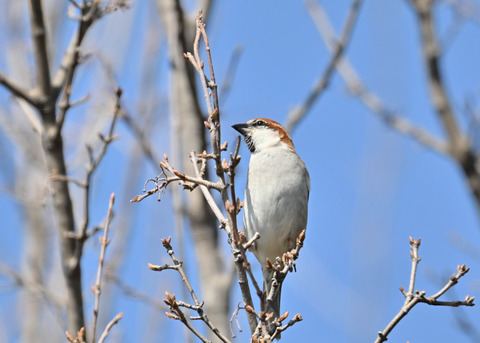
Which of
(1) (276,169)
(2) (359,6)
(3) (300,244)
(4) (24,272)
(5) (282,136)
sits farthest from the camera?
(4) (24,272)

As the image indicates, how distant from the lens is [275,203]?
13.3 ft

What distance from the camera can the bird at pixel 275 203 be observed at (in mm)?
4035

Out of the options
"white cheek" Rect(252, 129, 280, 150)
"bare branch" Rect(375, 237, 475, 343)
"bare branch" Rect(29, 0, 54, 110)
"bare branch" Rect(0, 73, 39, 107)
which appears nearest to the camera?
"bare branch" Rect(375, 237, 475, 343)

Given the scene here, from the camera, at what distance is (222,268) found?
516 cm

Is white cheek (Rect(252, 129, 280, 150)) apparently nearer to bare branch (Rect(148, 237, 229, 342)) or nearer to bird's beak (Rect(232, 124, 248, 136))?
bird's beak (Rect(232, 124, 248, 136))

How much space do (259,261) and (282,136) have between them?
3.31 ft

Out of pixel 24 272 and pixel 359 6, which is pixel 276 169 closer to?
pixel 359 6

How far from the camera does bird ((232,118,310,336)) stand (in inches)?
159

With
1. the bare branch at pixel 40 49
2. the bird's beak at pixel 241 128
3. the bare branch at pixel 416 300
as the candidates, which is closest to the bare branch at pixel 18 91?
the bare branch at pixel 40 49

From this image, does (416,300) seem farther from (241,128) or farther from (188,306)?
(241,128)

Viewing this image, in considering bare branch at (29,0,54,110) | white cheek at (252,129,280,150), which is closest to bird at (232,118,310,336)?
white cheek at (252,129,280,150)

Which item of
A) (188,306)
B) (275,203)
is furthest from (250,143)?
(188,306)

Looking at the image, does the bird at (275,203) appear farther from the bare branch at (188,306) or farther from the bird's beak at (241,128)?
the bare branch at (188,306)

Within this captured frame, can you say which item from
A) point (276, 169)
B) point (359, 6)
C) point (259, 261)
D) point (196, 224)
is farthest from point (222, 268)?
point (359, 6)
